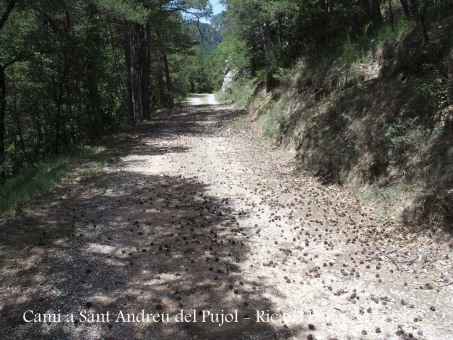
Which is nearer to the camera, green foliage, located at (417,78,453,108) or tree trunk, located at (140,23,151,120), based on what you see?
green foliage, located at (417,78,453,108)

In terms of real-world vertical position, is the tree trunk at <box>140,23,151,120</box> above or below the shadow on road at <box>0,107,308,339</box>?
above

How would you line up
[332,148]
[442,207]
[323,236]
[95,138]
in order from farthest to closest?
1. [95,138]
2. [332,148]
3. [323,236]
4. [442,207]

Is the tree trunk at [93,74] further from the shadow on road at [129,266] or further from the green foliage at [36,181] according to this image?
the shadow on road at [129,266]

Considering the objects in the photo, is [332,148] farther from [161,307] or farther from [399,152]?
[161,307]

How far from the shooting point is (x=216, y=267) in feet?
18.3

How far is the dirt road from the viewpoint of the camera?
4.28m

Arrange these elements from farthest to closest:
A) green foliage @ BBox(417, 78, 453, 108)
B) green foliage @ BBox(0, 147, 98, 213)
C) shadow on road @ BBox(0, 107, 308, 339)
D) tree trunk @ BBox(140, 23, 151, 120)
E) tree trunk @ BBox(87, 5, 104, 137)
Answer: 1. tree trunk @ BBox(140, 23, 151, 120)
2. tree trunk @ BBox(87, 5, 104, 137)
3. green foliage @ BBox(0, 147, 98, 213)
4. green foliage @ BBox(417, 78, 453, 108)
5. shadow on road @ BBox(0, 107, 308, 339)

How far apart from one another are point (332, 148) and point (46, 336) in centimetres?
772

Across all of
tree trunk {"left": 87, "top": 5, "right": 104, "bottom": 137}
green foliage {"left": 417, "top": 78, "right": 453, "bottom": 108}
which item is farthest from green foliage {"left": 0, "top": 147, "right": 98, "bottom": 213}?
green foliage {"left": 417, "top": 78, "right": 453, "bottom": 108}

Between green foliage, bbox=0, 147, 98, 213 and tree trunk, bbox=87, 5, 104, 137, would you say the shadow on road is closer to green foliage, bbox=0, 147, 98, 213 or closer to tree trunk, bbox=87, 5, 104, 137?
green foliage, bbox=0, 147, 98, 213

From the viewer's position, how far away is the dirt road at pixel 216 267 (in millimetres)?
4281

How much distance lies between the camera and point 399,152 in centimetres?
769

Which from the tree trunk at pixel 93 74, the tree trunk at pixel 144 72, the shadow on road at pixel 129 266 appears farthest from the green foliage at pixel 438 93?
the tree trunk at pixel 144 72

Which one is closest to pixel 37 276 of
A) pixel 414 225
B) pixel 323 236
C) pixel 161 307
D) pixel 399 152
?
pixel 161 307
